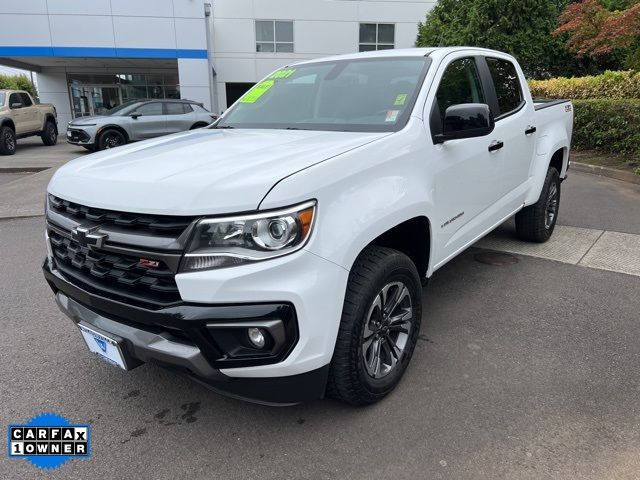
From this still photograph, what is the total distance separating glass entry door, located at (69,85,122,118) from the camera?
24.4 meters

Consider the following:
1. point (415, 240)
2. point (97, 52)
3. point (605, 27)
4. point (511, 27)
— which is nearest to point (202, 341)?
point (415, 240)

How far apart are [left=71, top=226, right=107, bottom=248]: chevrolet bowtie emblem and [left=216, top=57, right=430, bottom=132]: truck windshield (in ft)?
4.91

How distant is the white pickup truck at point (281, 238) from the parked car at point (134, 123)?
11.8 m

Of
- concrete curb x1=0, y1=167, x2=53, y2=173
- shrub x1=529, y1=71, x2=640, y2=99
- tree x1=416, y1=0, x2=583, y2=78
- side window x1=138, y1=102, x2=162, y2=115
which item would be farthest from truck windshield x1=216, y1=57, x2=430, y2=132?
tree x1=416, y1=0, x2=583, y2=78

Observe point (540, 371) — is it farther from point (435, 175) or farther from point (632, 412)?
point (435, 175)

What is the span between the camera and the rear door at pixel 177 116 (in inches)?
588

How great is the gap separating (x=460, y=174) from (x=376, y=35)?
76.6ft

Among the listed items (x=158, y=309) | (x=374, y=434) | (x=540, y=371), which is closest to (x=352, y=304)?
(x=374, y=434)

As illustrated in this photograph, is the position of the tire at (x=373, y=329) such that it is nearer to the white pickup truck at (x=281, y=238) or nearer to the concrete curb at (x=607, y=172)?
the white pickup truck at (x=281, y=238)

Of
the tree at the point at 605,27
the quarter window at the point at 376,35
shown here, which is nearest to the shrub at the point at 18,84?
the quarter window at the point at 376,35

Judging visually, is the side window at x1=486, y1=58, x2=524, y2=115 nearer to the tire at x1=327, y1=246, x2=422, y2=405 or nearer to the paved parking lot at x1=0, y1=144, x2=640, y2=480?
the paved parking lot at x1=0, y1=144, x2=640, y2=480

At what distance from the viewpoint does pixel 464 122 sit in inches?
116

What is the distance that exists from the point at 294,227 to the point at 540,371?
Answer: 1913mm

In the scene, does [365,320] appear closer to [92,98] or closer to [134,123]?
[134,123]
